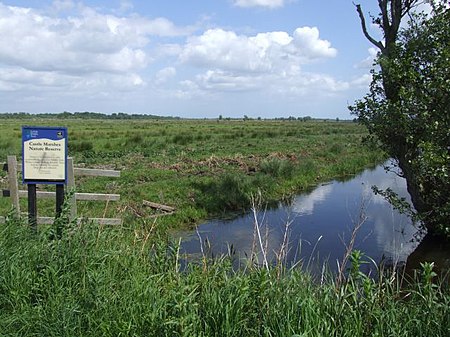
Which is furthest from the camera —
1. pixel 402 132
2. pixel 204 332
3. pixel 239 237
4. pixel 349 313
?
pixel 239 237

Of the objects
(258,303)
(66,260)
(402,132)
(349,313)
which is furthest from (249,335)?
(402,132)

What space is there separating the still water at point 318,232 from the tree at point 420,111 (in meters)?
1.25

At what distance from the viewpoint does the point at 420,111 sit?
37.1 feet

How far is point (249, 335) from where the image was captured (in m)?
4.37

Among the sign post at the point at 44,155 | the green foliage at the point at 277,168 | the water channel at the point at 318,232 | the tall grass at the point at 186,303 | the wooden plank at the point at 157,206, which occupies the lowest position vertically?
the water channel at the point at 318,232

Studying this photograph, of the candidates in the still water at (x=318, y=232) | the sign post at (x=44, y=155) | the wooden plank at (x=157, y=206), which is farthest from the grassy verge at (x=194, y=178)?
the sign post at (x=44, y=155)

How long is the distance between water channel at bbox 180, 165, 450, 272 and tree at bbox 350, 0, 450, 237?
121cm

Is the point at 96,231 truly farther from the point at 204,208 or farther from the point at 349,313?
the point at 204,208

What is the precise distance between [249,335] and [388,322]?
1.37 metres

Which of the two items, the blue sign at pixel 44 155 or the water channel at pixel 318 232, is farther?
the water channel at pixel 318 232

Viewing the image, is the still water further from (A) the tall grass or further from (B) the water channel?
(A) the tall grass

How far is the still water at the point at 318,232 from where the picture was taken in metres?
11.7

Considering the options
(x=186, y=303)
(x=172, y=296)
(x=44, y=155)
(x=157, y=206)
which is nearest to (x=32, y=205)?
(x=44, y=155)

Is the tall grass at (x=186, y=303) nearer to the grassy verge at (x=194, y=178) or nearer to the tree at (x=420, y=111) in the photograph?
the grassy verge at (x=194, y=178)
